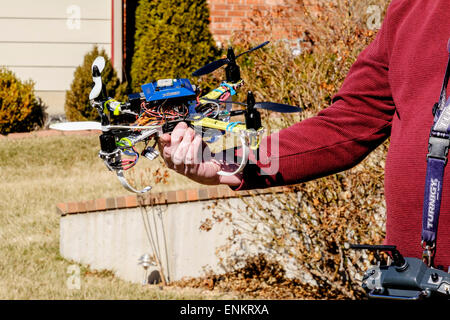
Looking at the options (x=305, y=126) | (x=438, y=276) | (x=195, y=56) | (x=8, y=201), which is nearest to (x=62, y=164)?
(x=8, y=201)

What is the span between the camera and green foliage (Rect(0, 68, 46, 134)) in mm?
8008

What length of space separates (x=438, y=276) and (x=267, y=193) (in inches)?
162

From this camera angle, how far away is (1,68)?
30.4 feet

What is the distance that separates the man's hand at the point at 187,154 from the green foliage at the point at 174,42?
602 cm

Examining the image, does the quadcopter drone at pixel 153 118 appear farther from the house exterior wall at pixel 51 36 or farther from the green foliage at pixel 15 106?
the house exterior wall at pixel 51 36

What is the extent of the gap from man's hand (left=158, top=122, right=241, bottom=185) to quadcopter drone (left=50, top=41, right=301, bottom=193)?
19 mm

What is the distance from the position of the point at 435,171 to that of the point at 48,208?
210 inches

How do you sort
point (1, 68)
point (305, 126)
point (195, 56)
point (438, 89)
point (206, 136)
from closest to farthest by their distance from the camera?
1. point (206, 136)
2. point (438, 89)
3. point (305, 126)
4. point (195, 56)
5. point (1, 68)

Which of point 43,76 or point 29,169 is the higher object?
point 43,76

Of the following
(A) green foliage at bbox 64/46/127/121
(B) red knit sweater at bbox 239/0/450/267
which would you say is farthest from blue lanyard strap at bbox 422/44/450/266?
(A) green foliage at bbox 64/46/127/121

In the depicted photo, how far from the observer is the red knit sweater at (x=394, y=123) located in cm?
160

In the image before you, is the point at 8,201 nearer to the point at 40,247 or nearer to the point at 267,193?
the point at 40,247

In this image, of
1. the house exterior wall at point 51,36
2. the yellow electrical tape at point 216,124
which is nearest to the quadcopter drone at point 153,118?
the yellow electrical tape at point 216,124

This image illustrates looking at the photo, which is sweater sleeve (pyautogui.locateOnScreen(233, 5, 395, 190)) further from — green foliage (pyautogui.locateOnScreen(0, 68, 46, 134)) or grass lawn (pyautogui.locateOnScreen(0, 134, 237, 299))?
green foliage (pyautogui.locateOnScreen(0, 68, 46, 134))
